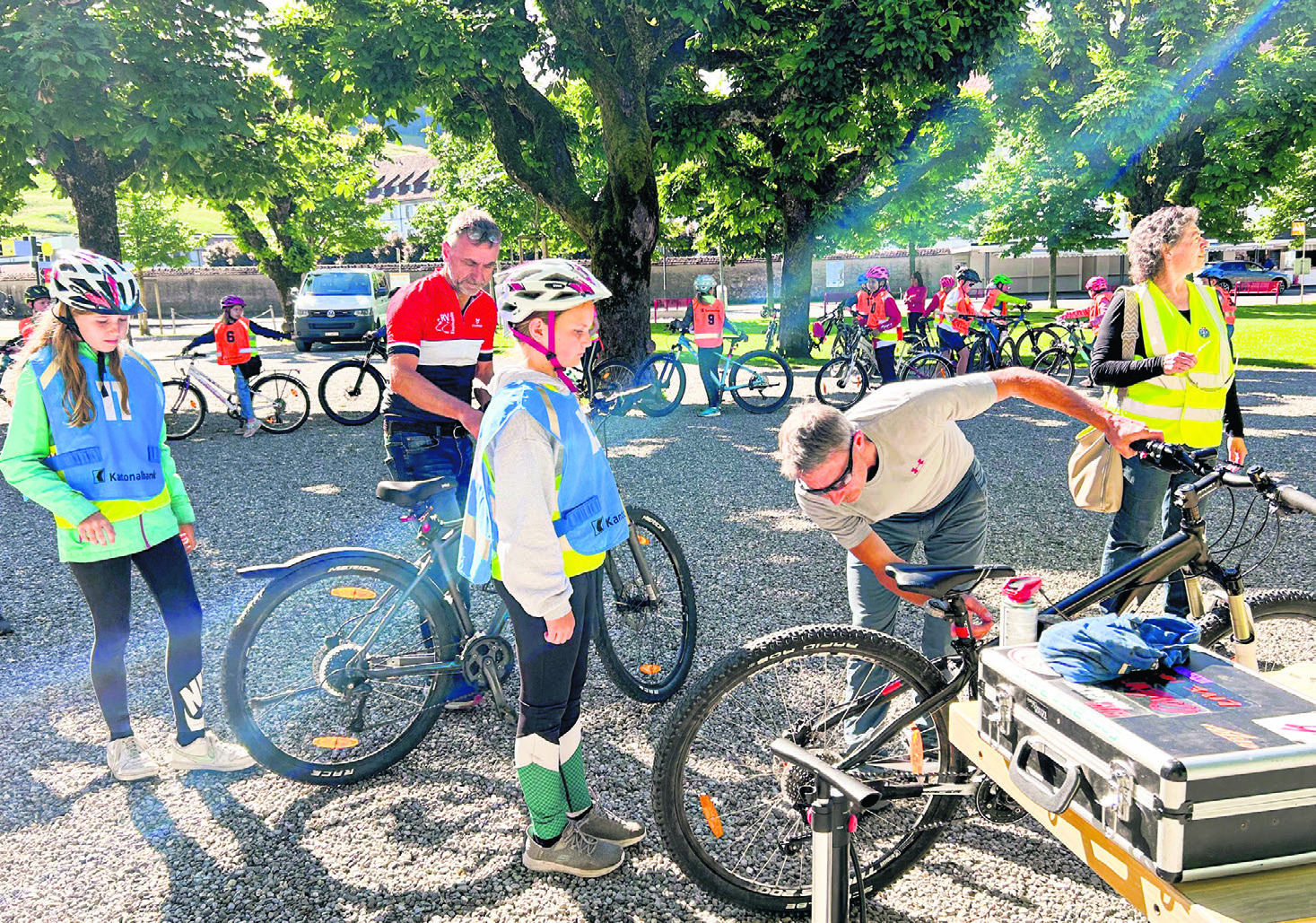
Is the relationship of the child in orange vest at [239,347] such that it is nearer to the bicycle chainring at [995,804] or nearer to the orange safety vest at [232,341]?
the orange safety vest at [232,341]

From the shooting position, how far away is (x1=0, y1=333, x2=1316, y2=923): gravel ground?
278cm

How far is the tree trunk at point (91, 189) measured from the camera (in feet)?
43.0

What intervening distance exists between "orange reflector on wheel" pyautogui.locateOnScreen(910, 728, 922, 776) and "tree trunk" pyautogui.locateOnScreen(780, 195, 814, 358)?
737 inches

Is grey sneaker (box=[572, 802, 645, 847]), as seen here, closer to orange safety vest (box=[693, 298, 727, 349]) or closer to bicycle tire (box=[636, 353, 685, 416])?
bicycle tire (box=[636, 353, 685, 416])

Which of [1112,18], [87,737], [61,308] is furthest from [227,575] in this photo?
[1112,18]

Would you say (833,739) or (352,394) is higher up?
(352,394)

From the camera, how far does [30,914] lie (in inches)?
109

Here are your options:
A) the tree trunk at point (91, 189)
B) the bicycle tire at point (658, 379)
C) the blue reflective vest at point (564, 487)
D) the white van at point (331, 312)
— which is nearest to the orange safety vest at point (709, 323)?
the bicycle tire at point (658, 379)

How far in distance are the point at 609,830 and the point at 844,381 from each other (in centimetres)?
1129

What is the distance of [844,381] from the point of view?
533 inches

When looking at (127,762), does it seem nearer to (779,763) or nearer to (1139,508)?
(779,763)

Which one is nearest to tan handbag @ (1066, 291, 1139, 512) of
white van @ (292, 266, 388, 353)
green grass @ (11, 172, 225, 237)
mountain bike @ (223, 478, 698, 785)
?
mountain bike @ (223, 478, 698, 785)

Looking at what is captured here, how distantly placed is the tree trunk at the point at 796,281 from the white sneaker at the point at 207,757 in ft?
60.2

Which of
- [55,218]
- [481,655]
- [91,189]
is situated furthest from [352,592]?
[55,218]
